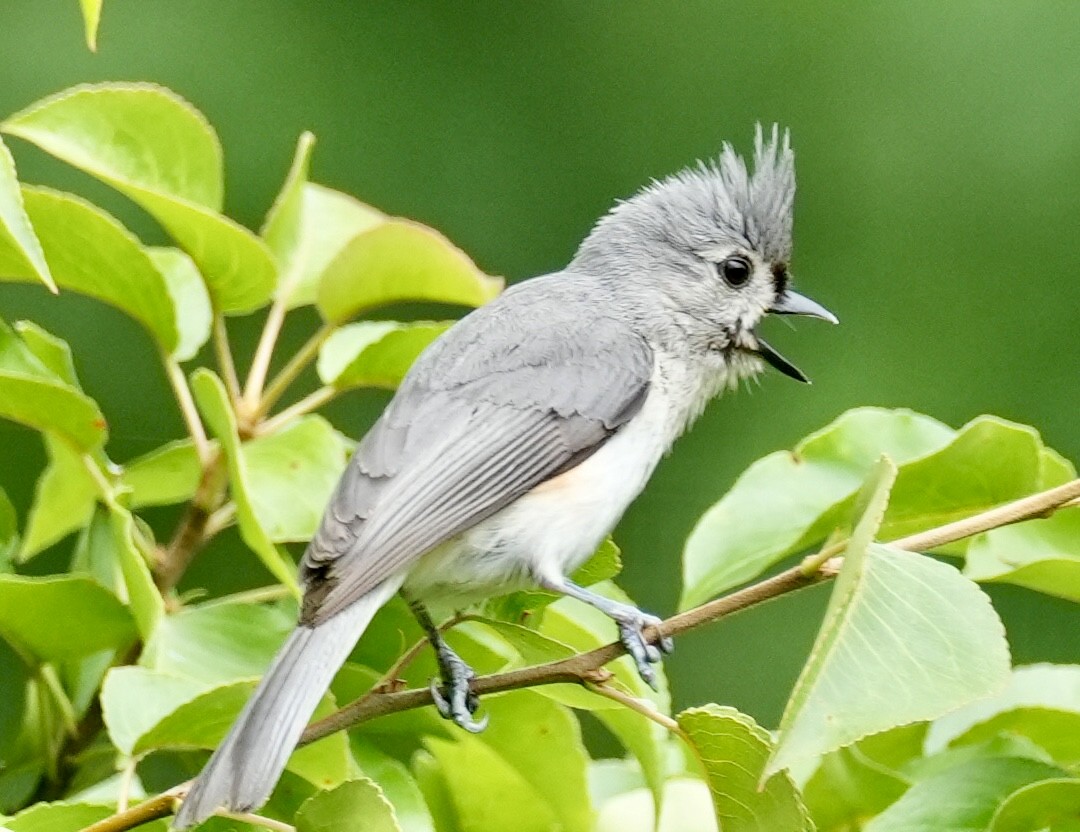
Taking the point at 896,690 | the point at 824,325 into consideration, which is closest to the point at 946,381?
the point at 824,325

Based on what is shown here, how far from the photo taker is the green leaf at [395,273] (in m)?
Answer: 1.91

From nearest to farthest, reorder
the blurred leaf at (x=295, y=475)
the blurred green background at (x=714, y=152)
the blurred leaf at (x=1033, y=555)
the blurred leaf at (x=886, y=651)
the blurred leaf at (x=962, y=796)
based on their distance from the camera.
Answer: the blurred leaf at (x=886, y=651) → the blurred leaf at (x=962, y=796) → the blurred leaf at (x=1033, y=555) → the blurred leaf at (x=295, y=475) → the blurred green background at (x=714, y=152)

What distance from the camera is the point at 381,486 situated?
1.80 metres

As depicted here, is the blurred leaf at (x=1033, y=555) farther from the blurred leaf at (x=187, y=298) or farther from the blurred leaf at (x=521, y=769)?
the blurred leaf at (x=187, y=298)

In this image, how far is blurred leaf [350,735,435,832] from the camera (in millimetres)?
1576

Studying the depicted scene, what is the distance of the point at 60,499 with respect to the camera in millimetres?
1863

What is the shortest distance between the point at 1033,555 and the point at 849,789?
293mm

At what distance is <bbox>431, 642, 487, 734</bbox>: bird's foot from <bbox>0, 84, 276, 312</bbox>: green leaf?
1.48 ft

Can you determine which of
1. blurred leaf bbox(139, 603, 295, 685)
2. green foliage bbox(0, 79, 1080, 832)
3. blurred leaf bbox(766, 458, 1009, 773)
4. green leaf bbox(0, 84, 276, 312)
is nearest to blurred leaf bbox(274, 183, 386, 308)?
green foliage bbox(0, 79, 1080, 832)

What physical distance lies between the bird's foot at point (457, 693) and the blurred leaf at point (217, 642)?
0.17m

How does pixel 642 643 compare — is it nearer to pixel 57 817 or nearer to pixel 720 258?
pixel 57 817

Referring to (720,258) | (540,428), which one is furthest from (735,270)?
(540,428)

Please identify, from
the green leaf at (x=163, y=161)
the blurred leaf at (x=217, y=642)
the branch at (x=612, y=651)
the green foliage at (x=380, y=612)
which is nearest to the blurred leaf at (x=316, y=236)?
the green foliage at (x=380, y=612)

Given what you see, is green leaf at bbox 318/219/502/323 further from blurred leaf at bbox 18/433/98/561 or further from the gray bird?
blurred leaf at bbox 18/433/98/561
